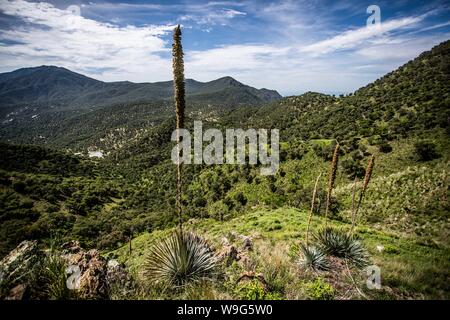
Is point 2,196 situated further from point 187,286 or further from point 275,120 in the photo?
point 275,120

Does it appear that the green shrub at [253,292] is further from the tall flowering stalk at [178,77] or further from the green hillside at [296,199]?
the tall flowering stalk at [178,77]

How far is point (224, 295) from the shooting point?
15.1 feet

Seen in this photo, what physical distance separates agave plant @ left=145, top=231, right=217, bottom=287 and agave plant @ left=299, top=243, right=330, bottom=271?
2.98 metres

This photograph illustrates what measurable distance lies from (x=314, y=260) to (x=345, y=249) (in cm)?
149

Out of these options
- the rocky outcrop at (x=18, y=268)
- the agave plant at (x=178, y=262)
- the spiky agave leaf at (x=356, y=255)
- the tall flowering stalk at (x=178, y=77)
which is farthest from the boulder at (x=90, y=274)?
the spiky agave leaf at (x=356, y=255)

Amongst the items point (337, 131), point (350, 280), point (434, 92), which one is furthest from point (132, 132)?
point (350, 280)

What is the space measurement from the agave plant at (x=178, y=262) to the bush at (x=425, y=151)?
1324 inches

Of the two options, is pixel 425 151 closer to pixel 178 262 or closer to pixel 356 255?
pixel 356 255

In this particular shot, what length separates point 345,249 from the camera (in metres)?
8.04

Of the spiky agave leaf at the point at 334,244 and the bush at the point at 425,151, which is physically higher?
the bush at the point at 425,151

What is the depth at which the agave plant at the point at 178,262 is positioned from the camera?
5.20 metres

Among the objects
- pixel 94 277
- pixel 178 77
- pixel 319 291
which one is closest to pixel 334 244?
pixel 319 291

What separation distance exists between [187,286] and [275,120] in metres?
83.7
